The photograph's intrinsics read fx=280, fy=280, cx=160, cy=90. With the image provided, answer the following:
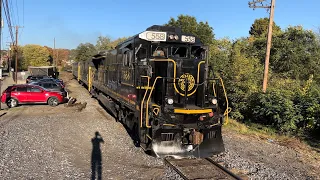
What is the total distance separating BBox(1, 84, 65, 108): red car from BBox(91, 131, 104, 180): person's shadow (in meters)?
9.83

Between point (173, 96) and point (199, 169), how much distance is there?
6.73 ft

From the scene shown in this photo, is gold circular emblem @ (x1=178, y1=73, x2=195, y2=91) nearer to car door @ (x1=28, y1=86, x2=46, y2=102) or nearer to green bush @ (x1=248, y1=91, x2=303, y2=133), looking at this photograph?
green bush @ (x1=248, y1=91, x2=303, y2=133)

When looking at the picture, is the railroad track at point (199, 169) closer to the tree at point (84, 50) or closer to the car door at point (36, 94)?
the car door at point (36, 94)

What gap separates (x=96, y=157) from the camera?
7402mm

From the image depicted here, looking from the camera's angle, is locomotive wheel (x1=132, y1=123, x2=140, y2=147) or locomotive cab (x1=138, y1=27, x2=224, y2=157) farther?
locomotive wheel (x1=132, y1=123, x2=140, y2=147)

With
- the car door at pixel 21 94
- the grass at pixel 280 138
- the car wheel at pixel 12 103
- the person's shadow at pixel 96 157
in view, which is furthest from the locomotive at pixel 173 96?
the car wheel at pixel 12 103

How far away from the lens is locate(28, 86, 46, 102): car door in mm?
18003

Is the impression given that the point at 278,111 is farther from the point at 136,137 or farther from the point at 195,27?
the point at 195,27

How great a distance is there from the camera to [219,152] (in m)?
7.41

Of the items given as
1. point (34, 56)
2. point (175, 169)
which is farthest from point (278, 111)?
point (34, 56)

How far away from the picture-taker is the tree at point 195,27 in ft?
119

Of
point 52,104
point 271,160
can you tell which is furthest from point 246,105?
point 52,104

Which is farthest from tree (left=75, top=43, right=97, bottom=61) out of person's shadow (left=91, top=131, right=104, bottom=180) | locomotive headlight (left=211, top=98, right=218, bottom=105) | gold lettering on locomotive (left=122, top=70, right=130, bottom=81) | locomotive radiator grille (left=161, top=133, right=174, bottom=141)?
locomotive radiator grille (left=161, top=133, right=174, bottom=141)

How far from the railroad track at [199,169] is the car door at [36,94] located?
45.0 feet
